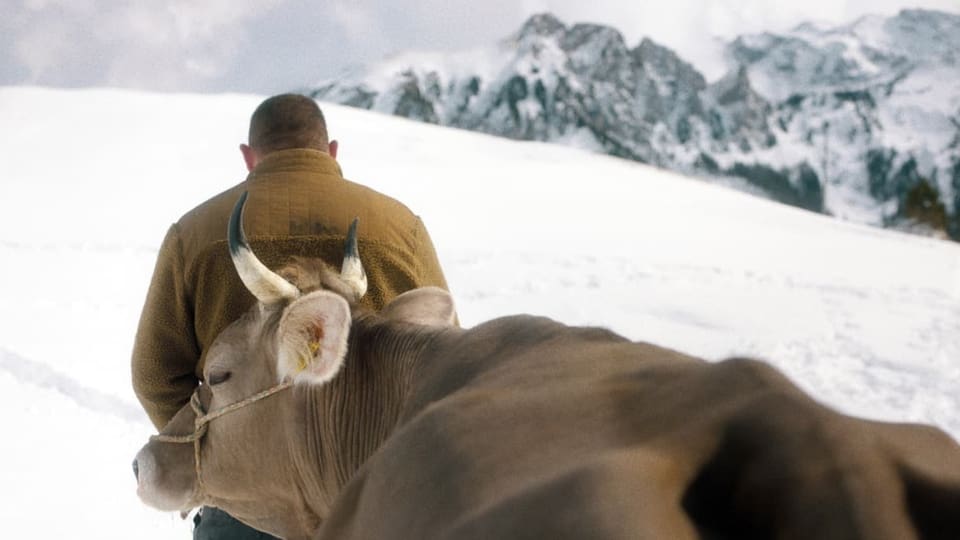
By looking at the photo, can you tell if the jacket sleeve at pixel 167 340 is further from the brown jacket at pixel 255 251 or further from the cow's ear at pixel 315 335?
the cow's ear at pixel 315 335

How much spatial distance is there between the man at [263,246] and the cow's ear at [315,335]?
0.62 metres

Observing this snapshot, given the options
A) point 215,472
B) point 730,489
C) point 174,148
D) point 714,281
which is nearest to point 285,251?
point 215,472

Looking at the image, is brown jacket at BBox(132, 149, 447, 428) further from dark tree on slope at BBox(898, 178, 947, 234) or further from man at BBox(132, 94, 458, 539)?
dark tree on slope at BBox(898, 178, 947, 234)

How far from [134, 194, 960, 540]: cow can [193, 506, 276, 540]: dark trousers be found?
2.15 ft

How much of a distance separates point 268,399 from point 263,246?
0.60 metres

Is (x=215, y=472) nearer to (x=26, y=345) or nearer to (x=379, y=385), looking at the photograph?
(x=379, y=385)

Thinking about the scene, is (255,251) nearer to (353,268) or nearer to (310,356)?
(353,268)

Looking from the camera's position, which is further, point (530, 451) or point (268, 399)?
point (268, 399)

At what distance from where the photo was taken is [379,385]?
9.69 ft

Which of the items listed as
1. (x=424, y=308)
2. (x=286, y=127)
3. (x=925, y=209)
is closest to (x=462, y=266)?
(x=286, y=127)

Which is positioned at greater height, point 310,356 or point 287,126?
point 287,126

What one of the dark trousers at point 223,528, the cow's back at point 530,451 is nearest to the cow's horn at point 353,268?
the cow's back at point 530,451

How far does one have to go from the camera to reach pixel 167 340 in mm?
3541

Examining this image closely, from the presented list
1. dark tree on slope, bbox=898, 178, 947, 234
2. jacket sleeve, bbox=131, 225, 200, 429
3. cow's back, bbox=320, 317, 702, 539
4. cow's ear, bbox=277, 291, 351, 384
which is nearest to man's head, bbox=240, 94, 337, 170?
jacket sleeve, bbox=131, 225, 200, 429
